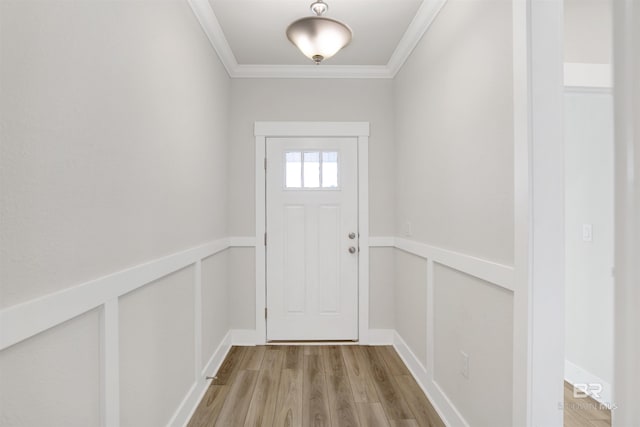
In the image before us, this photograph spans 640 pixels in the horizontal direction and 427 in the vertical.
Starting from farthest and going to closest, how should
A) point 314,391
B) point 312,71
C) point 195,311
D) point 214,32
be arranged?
point 312,71 → point 214,32 → point 314,391 → point 195,311

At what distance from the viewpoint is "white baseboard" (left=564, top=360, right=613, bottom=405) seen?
6.74 ft

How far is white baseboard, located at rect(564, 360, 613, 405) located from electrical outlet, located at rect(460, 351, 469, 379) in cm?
99

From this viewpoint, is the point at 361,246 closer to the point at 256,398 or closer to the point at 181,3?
the point at 256,398

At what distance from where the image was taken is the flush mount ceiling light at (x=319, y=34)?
173cm

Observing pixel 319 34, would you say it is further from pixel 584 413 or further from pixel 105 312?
pixel 584 413

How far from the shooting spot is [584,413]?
1.86m

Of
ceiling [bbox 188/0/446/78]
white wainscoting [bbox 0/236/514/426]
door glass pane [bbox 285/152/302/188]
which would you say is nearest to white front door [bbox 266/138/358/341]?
door glass pane [bbox 285/152/302/188]

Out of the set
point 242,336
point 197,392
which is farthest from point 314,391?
point 242,336

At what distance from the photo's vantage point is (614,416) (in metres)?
0.35

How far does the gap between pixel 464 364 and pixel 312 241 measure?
1620 mm

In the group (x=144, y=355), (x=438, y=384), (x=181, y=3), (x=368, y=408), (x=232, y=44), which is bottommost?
(x=368, y=408)

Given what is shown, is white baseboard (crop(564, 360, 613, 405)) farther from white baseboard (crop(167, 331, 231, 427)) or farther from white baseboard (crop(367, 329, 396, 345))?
white baseboard (crop(167, 331, 231, 427))

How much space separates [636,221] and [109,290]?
4.31 feet

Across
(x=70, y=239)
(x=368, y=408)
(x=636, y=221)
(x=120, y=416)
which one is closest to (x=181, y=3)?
(x=70, y=239)
